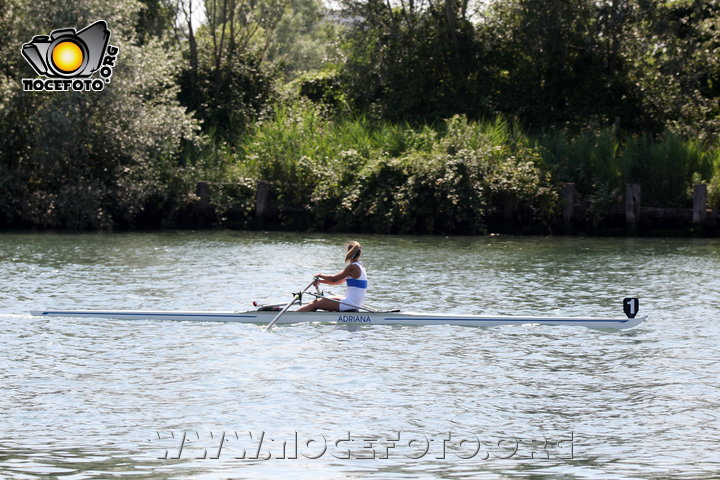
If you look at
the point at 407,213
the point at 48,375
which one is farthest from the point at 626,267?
the point at 48,375

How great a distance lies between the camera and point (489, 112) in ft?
142

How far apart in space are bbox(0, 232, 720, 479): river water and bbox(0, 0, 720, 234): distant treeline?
38.6 feet

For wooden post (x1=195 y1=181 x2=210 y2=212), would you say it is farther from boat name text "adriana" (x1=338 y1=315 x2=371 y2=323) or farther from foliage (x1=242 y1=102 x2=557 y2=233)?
boat name text "adriana" (x1=338 y1=315 x2=371 y2=323)

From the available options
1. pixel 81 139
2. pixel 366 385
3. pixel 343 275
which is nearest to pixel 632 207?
pixel 81 139

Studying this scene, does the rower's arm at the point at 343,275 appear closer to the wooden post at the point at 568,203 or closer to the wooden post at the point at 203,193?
the wooden post at the point at 568,203

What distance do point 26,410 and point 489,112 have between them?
110ft

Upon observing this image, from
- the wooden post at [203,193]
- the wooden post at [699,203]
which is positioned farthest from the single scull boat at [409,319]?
the wooden post at [203,193]

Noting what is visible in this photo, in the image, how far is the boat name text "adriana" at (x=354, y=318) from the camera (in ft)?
57.6

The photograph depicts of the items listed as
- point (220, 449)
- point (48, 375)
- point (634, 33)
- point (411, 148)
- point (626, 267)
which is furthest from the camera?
point (634, 33)

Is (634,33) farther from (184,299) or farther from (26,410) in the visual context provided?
(26,410)

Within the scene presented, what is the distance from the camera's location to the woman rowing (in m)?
17.5

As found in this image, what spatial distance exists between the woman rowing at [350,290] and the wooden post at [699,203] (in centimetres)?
2045
